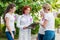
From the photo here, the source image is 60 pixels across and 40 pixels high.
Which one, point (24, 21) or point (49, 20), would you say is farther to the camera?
point (24, 21)

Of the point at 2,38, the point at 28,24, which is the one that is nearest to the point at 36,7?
the point at 2,38

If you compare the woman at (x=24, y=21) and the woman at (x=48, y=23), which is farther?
the woman at (x=24, y=21)

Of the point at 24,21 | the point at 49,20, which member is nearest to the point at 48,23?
the point at 49,20

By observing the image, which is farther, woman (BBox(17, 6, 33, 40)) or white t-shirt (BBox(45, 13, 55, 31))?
woman (BBox(17, 6, 33, 40))

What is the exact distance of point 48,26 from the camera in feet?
21.3

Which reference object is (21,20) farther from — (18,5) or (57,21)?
(57,21)

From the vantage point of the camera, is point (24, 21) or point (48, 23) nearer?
point (48, 23)

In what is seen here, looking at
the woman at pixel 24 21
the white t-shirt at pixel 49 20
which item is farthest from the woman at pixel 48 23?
the woman at pixel 24 21

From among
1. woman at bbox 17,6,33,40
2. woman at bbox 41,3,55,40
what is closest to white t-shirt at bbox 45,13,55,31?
woman at bbox 41,3,55,40

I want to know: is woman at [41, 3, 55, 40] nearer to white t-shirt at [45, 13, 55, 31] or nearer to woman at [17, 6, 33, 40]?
white t-shirt at [45, 13, 55, 31]

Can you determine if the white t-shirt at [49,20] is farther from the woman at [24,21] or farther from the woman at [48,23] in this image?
the woman at [24,21]

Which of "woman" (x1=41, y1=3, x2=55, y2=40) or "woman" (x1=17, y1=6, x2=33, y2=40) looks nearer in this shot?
"woman" (x1=41, y1=3, x2=55, y2=40)

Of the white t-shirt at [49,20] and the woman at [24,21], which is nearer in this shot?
the white t-shirt at [49,20]

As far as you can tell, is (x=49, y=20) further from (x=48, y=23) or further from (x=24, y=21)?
(x=24, y=21)
